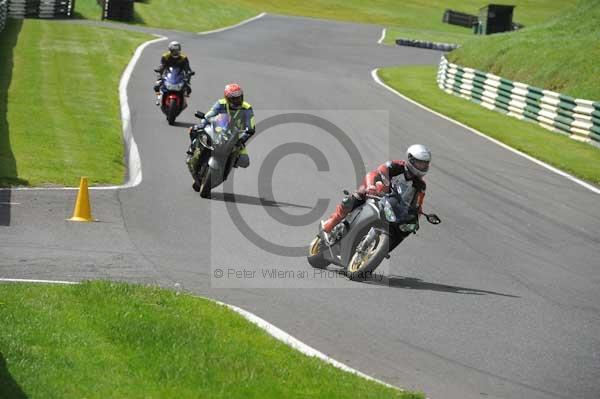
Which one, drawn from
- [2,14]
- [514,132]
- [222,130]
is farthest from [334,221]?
[2,14]

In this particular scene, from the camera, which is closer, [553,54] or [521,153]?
[521,153]

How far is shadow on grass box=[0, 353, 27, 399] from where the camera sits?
23.0 feet

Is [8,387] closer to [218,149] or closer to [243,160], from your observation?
[218,149]

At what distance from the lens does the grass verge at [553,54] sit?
35031 mm

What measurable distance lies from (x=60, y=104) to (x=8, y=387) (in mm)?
19746

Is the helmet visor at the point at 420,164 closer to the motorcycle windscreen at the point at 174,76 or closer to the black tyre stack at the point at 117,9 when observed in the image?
the motorcycle windscreen at the point at 174,76

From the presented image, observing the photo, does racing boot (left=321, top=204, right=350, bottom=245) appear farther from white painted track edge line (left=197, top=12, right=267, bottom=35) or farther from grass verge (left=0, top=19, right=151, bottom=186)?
white painted track edge line (left=197, top=12, right=267, bottom=35)

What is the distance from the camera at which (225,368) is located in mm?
8102

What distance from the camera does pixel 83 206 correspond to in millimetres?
14688

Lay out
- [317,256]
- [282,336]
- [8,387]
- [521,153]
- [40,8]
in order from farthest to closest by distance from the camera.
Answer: [40,8] < [521,153] < [317,256] < [282,336] < [8,387]

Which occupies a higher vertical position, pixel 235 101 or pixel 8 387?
pixel 8 387

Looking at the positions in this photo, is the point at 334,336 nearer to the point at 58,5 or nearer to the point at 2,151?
the point at 2,151

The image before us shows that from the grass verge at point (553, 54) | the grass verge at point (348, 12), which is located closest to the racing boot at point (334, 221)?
the grass verge at point (553, 54)

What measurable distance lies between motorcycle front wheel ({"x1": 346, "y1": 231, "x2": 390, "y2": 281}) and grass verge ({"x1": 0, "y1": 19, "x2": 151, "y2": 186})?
22.2ft
